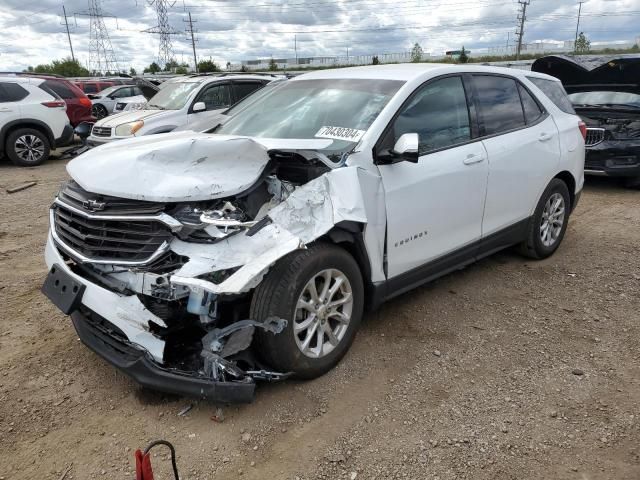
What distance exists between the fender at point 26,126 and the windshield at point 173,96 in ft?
7.77

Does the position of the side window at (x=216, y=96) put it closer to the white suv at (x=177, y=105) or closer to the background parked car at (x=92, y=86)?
the white suv at (x=177, y=105)

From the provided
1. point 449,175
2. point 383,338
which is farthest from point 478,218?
point 383,338

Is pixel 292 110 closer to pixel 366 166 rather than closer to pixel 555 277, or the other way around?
pixel 366 166

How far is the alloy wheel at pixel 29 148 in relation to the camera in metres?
10.8

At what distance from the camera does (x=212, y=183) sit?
9.32 ft

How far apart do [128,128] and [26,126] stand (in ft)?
10.0

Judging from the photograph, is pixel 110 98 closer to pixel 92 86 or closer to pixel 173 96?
pixel 92 86

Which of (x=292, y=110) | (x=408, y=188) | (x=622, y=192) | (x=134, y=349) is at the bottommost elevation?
(x=622, y=192)

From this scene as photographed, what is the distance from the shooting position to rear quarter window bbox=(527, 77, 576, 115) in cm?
495

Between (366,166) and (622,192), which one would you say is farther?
(622,192)

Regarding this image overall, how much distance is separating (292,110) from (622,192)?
6374 mm

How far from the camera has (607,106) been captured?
8.29 meters

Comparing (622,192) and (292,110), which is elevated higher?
(292,110)

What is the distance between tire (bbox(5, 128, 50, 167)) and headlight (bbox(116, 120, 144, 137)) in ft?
8.85
